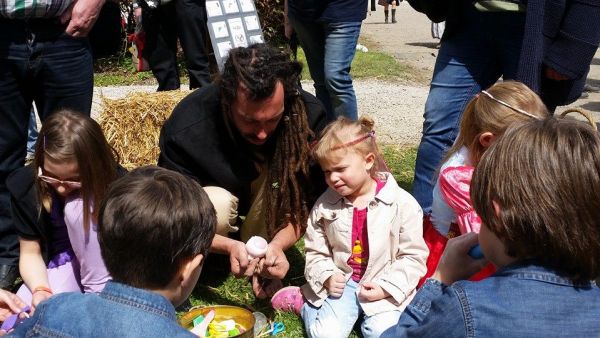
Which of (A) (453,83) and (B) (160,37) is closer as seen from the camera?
(A) (453,83)

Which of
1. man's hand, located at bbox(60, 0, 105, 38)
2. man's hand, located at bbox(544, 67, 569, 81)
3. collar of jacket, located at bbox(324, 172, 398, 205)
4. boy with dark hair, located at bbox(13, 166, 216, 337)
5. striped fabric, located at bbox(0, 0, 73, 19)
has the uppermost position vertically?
striped fabric, located at bbox(0, 0, 73, 19)

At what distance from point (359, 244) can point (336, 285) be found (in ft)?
0.70

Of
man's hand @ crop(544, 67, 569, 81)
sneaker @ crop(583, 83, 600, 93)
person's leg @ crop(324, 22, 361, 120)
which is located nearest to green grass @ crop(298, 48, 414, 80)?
sneaker @ crop(583, 83, 600, 93)

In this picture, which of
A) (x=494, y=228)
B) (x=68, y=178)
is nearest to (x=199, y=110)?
(x=68, y=178)

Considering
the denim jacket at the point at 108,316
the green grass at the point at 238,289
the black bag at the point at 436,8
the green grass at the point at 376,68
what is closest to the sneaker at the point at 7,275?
the green grass at the point at 238,289

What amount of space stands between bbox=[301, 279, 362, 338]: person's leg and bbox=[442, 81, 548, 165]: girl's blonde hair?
0.76m

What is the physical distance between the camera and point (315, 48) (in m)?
4.70

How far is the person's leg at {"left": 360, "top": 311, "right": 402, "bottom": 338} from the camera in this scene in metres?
2.90

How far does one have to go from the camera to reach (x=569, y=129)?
1713 mm

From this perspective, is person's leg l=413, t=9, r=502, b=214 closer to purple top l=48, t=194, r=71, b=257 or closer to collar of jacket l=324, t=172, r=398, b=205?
collar of jacket l=324, t=172, r=398, b=205

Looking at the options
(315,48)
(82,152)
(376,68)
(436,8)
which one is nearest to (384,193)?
(436,8)

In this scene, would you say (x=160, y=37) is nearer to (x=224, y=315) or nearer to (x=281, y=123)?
(x=281, y=123)

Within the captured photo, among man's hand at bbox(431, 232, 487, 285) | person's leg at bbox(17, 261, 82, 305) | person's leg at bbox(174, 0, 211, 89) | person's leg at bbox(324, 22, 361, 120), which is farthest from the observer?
person's leg at bbox(174, 0, 211, 89)

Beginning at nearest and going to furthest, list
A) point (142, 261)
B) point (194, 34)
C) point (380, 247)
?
point (142, 261), point (380, 247), point (194, 34)
